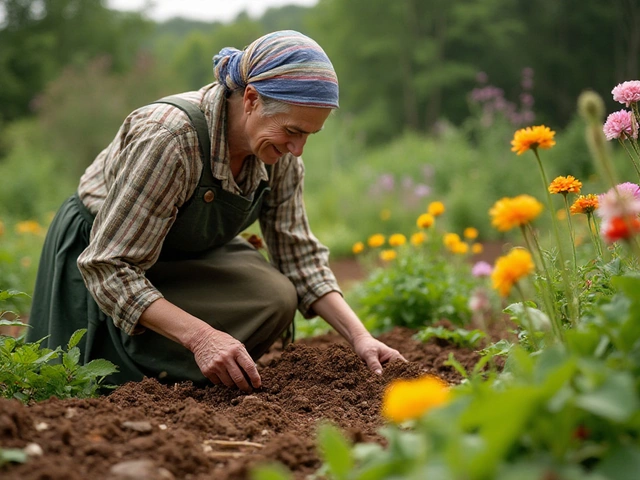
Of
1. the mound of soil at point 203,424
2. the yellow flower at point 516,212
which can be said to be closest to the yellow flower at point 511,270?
the yellow flower at point 516,212

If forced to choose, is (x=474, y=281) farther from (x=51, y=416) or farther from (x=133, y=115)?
(x=51, y=416)

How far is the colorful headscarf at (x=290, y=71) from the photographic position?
2221 mm

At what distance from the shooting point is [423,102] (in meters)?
17.7

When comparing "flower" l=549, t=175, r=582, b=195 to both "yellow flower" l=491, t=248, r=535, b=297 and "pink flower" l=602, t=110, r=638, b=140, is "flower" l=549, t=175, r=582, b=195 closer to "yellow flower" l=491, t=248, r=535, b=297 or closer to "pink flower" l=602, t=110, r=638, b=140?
"pink flower" l=602, t=110, r=638, b=140

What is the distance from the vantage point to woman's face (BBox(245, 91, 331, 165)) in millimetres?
2264

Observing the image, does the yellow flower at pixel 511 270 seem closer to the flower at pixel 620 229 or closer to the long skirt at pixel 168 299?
the flower at pixel 620 229

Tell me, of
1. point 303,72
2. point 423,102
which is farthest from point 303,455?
point 423,102

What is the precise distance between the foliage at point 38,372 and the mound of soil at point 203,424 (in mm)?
121

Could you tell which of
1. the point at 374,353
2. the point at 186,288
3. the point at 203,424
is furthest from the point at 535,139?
the point at 186,288

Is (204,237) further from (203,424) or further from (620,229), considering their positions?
(620,229)

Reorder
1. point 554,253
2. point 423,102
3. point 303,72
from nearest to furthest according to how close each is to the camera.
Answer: point 554,253
point 303,72
point 423,102

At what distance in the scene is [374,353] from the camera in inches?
99.9

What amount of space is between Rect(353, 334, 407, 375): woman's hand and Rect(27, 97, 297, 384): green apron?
36 cm

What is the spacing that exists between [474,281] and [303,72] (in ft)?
7.54
